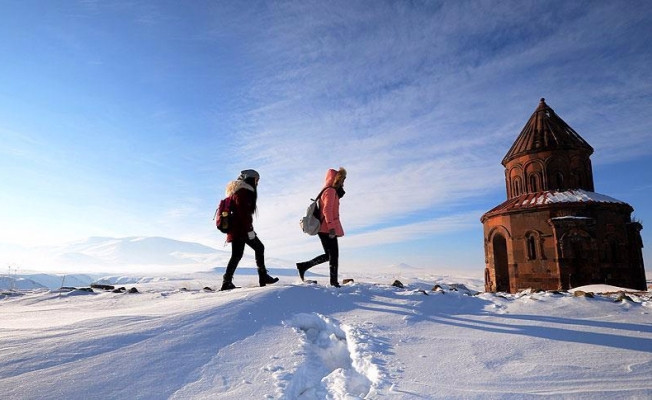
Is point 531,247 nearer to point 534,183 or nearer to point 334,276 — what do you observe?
point 534,183

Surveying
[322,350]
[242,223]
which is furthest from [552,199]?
[322,350]

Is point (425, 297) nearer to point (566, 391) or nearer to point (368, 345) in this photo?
point (368, 345)

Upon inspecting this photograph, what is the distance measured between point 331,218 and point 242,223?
1446 mm

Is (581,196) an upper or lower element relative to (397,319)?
upper

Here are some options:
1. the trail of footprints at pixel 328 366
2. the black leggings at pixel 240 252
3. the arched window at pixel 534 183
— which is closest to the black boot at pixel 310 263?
the black leggings at pixel 240 252

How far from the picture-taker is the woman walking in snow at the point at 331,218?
19.1 feet

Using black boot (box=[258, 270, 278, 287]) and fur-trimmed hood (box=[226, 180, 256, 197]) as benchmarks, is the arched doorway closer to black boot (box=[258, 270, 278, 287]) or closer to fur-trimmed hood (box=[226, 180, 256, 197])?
black boot (box=[258, 270, 278, 287])

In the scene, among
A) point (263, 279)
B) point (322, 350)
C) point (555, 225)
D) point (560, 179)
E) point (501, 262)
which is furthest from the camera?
point (501, 262)

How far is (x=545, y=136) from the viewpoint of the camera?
16797mm

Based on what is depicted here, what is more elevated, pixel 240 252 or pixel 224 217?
pixel 224 217

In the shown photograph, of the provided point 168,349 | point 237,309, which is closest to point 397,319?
point 237,309

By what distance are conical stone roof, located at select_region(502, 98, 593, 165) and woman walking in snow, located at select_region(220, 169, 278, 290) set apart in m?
15.2

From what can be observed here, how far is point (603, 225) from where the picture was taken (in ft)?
47.4

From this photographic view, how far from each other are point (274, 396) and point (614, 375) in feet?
8.65
